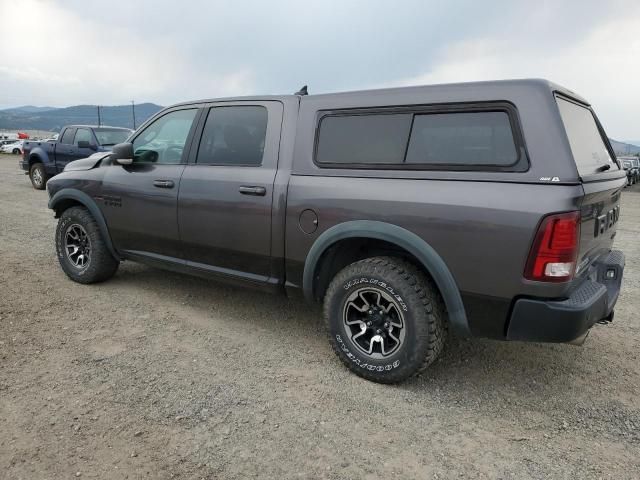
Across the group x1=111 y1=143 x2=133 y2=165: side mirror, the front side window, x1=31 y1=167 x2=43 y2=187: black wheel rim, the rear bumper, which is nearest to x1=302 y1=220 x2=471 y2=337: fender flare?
the rear bumper

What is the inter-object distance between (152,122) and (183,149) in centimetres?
55

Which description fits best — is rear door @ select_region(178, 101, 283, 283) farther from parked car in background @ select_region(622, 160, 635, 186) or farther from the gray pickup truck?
parked car in background @ select_region(622, 160, 635, 186)

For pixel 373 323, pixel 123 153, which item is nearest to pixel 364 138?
pixel 373 323

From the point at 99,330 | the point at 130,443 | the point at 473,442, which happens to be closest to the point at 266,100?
the point at 99,330

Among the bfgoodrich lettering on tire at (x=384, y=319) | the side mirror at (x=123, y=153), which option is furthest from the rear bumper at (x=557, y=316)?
the side mirror at (x=123, y=153)

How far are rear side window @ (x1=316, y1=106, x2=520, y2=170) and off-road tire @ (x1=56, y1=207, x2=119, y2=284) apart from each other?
8.46ft

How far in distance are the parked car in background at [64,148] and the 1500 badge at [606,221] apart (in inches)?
391

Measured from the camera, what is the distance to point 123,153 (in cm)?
403

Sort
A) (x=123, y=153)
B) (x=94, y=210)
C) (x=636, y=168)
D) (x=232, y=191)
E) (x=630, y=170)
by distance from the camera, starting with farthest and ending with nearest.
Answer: (x=636, y=168)
(x=630, y=170)
(x=94, y=210)
(x=123, y=153)
(x=232, y=191)

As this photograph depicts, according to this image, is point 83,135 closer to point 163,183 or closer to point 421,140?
point 163,183

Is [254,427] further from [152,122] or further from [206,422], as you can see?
[152,122]

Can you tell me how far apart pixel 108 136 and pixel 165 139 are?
799cm

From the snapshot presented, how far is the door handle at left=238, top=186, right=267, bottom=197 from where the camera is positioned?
334cm

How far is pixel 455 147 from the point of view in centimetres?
269
